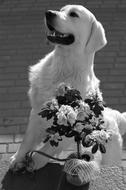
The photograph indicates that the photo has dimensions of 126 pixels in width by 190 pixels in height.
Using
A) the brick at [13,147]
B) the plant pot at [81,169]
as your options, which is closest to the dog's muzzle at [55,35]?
the plant pot at [81,169]

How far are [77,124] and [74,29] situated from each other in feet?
3.30

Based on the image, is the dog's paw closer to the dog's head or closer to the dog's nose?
the dog's head

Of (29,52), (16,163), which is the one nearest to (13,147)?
(16,163)

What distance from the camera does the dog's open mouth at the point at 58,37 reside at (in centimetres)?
332

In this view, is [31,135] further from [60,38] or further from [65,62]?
[60,38]

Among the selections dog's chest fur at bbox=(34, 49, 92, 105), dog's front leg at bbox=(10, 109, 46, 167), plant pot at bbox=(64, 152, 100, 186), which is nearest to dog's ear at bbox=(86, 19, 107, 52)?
dog's chest fur at bbox=(34, 49, 92, 105)

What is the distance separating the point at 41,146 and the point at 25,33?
2.93 m

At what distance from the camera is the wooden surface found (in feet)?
9.69

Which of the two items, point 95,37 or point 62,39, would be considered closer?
point 62,39

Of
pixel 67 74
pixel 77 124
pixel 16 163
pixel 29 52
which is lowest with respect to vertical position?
pixel 16 163

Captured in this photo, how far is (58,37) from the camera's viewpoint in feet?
11.0

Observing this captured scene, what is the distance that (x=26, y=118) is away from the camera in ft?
15.5

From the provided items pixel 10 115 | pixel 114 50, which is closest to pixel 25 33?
pixel 114 50

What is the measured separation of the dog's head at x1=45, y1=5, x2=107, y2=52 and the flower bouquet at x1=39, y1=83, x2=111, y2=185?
71 cm
